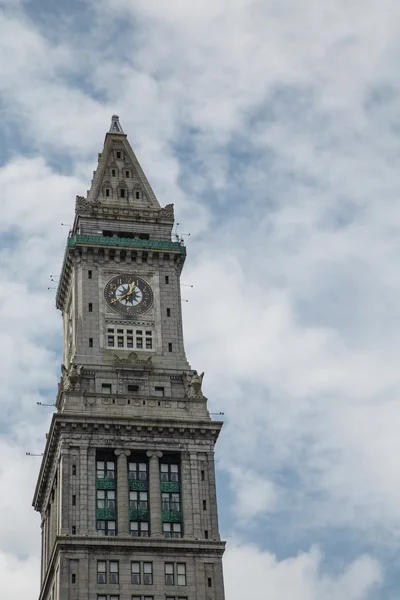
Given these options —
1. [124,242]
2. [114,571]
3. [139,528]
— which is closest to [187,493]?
[139,528]

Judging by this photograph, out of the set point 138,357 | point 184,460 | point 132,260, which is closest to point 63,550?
point 184,460

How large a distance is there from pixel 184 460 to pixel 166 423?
4540mm

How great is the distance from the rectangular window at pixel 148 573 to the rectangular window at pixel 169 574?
1589 mm

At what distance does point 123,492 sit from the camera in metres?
139

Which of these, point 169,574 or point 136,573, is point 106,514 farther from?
point 169,574

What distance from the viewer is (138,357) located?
15125cm

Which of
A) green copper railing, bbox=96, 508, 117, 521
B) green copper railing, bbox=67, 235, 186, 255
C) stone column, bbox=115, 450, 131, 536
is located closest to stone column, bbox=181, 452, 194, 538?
stone column, bbox=115, 450, 131, 536

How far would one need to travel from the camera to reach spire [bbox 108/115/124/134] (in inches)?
6841

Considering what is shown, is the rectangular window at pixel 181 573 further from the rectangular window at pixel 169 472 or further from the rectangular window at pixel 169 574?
the rectangular window at pixel 169 472

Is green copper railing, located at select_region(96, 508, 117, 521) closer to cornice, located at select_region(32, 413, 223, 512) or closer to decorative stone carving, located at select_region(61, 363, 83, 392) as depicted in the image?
cornice, located at select_region(32, 413, 223, 512)

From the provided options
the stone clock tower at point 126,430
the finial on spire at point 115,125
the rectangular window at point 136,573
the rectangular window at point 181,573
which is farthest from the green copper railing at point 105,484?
the finial on spire at point 115,125

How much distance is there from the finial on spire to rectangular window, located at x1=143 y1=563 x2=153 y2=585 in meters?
63.8

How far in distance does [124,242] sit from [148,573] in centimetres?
4355

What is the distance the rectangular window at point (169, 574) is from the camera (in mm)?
133625
